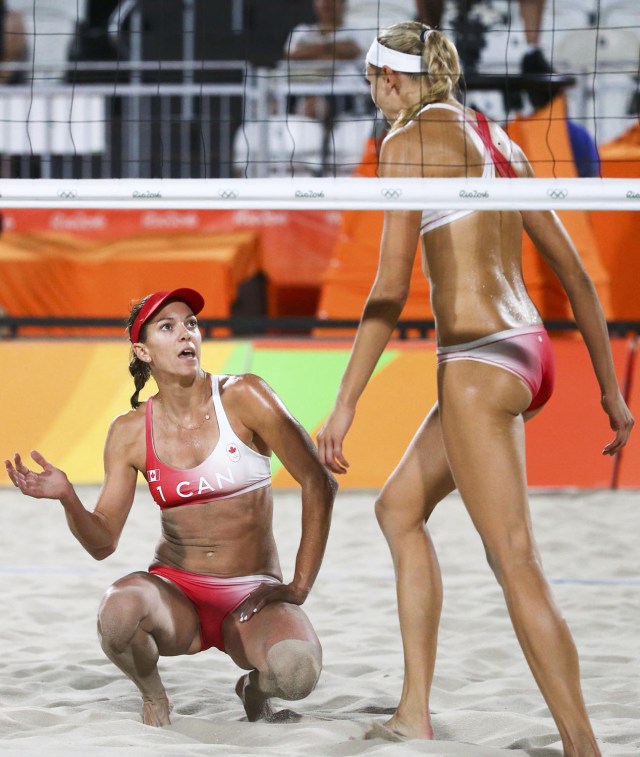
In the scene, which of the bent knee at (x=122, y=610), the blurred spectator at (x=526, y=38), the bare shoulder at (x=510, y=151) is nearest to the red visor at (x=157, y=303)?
the bent knee at (x=122, y=610)

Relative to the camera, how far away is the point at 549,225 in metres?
3.02

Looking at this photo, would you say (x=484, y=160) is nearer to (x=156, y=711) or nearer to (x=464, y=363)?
(x=464, y=363)

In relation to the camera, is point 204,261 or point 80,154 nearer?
point 204,261

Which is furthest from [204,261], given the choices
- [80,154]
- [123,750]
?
[123,750]

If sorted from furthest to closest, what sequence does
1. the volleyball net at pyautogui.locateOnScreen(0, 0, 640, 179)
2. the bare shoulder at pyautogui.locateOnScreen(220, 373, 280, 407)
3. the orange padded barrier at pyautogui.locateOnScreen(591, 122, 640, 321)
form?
the volleyball net at pyautogui.locateOnScreen(0, 0, 640, 179) → the orange padded barrier at pyautogui.locateOnScreen(591, 122, 640, 321) → the bare shoulder at pyautogui.locateOnScreen(220, 373, 280, 407)

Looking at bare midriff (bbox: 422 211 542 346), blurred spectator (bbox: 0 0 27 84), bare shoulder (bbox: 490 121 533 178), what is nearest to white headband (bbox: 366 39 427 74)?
bare shoulder (bbox: 490 121 533 178)

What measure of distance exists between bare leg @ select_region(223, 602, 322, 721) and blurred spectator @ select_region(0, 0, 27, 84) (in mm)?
8670

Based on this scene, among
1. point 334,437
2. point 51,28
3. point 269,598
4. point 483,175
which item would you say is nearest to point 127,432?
point 269,598

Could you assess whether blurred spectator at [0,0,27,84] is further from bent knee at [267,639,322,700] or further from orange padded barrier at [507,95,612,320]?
bent knee at [267,639,322,700]

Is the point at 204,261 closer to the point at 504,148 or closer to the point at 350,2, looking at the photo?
the point at 350,2

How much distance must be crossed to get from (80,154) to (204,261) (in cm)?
186

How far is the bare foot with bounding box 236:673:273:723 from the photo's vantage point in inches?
127

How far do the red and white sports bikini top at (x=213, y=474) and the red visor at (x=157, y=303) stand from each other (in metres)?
0.29

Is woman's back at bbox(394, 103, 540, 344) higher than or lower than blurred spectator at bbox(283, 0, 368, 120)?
lower
